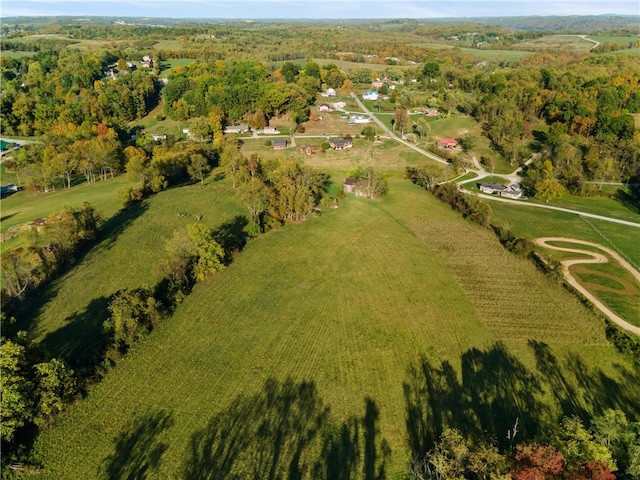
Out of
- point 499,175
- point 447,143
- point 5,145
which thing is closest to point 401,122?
point 447,143

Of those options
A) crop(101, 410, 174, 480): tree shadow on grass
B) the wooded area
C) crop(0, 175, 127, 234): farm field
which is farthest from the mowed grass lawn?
crop(0, 175, 127, 234): farm field

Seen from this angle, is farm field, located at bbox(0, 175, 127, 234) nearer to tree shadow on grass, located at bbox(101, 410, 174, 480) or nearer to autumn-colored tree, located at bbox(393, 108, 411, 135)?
tree shadow on grass, located at bbox(101, 410, 174, 480)

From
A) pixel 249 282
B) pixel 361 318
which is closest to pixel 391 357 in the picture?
pixel 361 318

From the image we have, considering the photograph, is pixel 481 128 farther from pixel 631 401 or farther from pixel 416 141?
pixel 631 401

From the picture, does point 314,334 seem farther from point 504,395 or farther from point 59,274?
point 59,274

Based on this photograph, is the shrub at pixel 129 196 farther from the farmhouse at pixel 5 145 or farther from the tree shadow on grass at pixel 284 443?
the farmhouse at pixel 5 145

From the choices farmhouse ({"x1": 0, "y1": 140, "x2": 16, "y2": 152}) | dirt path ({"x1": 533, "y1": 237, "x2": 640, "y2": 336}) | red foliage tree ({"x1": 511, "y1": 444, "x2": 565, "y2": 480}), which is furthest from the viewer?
farmhouse ({"x1": 0, "y1": 140, "x2": 16, "y2": 152})

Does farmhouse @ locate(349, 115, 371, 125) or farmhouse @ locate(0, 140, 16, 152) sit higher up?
farmhouse @ locate(349, 115, 371, 125)
